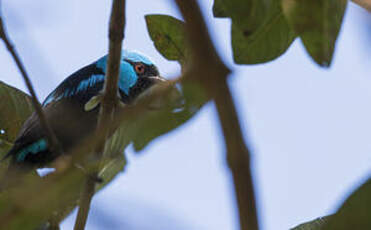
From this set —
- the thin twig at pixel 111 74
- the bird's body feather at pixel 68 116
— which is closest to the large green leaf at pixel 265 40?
the thin twig at pixel 111 74

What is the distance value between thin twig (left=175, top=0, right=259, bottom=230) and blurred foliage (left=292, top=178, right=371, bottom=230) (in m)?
0.37

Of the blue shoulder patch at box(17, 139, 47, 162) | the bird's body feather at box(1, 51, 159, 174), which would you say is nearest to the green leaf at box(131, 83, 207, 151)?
the bird's body feather at box(1, 51, 159, 174)

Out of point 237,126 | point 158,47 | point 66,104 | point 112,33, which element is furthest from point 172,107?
point 66,104

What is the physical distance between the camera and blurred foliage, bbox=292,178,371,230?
1062mm

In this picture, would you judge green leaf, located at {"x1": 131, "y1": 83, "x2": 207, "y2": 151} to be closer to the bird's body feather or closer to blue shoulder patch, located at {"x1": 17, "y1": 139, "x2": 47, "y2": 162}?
the bird's body feather

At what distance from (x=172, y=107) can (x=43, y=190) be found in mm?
308

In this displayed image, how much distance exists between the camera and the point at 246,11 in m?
1.68

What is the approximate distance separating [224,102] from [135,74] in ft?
18.0

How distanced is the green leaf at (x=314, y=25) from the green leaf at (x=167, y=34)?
1.48 meters

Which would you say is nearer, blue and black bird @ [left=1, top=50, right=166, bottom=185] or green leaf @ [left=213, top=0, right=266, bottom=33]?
green leaf @ [left=213, top=0, right=266, bottom=33]

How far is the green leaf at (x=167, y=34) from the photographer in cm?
303

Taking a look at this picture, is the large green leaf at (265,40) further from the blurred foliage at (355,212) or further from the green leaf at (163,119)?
the blurred foliage at (355,212)

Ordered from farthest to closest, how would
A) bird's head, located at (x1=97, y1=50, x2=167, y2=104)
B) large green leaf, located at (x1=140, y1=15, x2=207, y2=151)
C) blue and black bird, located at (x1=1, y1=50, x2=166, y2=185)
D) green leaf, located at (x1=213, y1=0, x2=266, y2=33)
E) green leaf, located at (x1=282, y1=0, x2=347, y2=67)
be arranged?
bird's head, located at (x1=97, y1=50, x2=167, y2=104) → blue and black bird, located at (x1=1, y1=50, x2=166, y2=185) → green leaf, located at (x1=213, y1=0, x2=266, y2=33) → green leaf, located at (x1=282, y1=0, x2=347, y2=67) → large green leaf, located at (x1=140, y1=15, x2=207, y2=151)

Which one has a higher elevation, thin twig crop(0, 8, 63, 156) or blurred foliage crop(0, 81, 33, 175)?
thin twig crop(0, 8, 63, 156)
